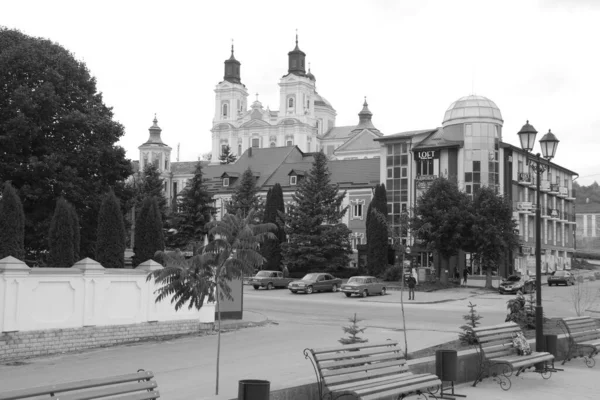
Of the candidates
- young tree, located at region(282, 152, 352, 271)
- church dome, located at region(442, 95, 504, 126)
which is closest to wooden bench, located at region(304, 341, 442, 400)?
young tree, located at region(282, 152, 352, 271)

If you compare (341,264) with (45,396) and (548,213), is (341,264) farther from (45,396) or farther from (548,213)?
(45,396)

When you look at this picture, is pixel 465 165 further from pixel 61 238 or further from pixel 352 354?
pixel 352 354

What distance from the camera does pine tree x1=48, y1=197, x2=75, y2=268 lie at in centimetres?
2669

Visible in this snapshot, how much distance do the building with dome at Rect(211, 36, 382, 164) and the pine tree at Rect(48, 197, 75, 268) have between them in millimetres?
92100

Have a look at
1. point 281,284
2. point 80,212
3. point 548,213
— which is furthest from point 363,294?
point 548,213

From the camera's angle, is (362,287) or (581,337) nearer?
(581,337)

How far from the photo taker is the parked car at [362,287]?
43594mm

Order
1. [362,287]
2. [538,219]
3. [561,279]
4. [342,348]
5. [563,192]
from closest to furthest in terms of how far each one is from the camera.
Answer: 1. [342,348]
2. [538,219]
3. [362,287]
4. [561,279]
5. [563,192]

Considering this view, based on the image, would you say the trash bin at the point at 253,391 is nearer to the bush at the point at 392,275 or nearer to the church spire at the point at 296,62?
the bush at the point at 392,275

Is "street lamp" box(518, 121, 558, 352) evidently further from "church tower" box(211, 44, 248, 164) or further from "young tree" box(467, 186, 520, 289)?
"church tower" box(211, 44, 248, 164)

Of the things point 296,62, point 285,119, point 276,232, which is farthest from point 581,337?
point 296,62

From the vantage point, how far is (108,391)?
654cm

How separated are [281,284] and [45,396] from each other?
44.3 metres

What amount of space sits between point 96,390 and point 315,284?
3973cm
